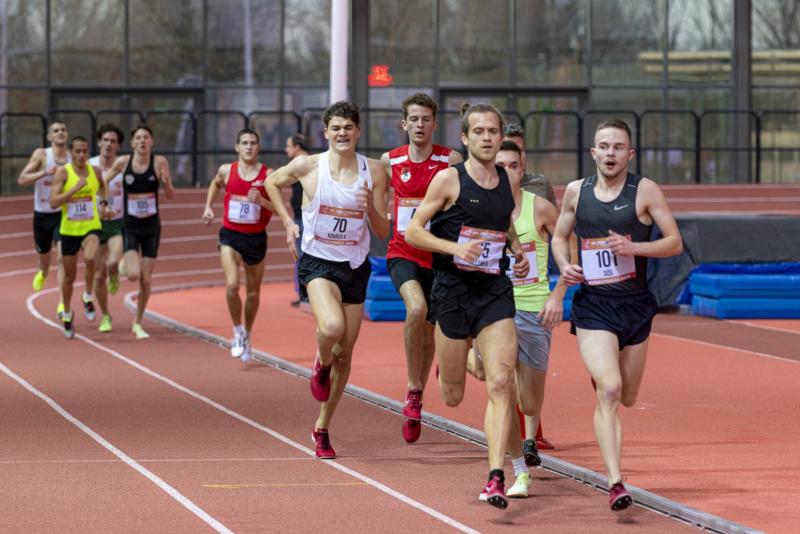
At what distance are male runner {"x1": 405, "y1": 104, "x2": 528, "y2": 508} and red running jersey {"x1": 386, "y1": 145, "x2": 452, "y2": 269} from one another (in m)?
2.08

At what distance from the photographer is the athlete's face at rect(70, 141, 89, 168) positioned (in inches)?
722

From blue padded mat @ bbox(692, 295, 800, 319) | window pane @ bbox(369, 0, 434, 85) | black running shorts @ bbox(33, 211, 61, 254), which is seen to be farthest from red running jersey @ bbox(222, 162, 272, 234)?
window pane @ bbox(369, 0, 434, 85)

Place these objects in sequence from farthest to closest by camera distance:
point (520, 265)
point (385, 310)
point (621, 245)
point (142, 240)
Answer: point (385, 310) < point (142, 240) < point (520, 265) < point (621, 245)

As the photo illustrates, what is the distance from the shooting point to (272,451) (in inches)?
413

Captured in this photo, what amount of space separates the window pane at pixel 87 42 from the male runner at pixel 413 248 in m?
24.2

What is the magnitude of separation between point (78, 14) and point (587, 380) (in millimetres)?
22571

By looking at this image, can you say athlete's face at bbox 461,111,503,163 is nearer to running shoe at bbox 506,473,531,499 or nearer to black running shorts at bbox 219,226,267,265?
running shoe at bbox 506,473,531,499

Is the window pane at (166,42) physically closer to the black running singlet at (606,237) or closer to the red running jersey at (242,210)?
the red running jersey at (242,210)

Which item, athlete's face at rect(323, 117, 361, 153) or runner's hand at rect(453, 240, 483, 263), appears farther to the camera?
athlete's face at rect(323, 117, 361, 153)

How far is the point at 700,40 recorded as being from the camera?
3541 centimetres

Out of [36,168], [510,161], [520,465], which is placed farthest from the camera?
[36,168]

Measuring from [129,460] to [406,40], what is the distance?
84.3ft

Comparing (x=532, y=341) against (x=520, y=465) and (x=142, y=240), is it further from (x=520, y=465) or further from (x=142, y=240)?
(x=142, y=240)

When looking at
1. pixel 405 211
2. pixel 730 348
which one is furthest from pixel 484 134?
pixel 730 348
